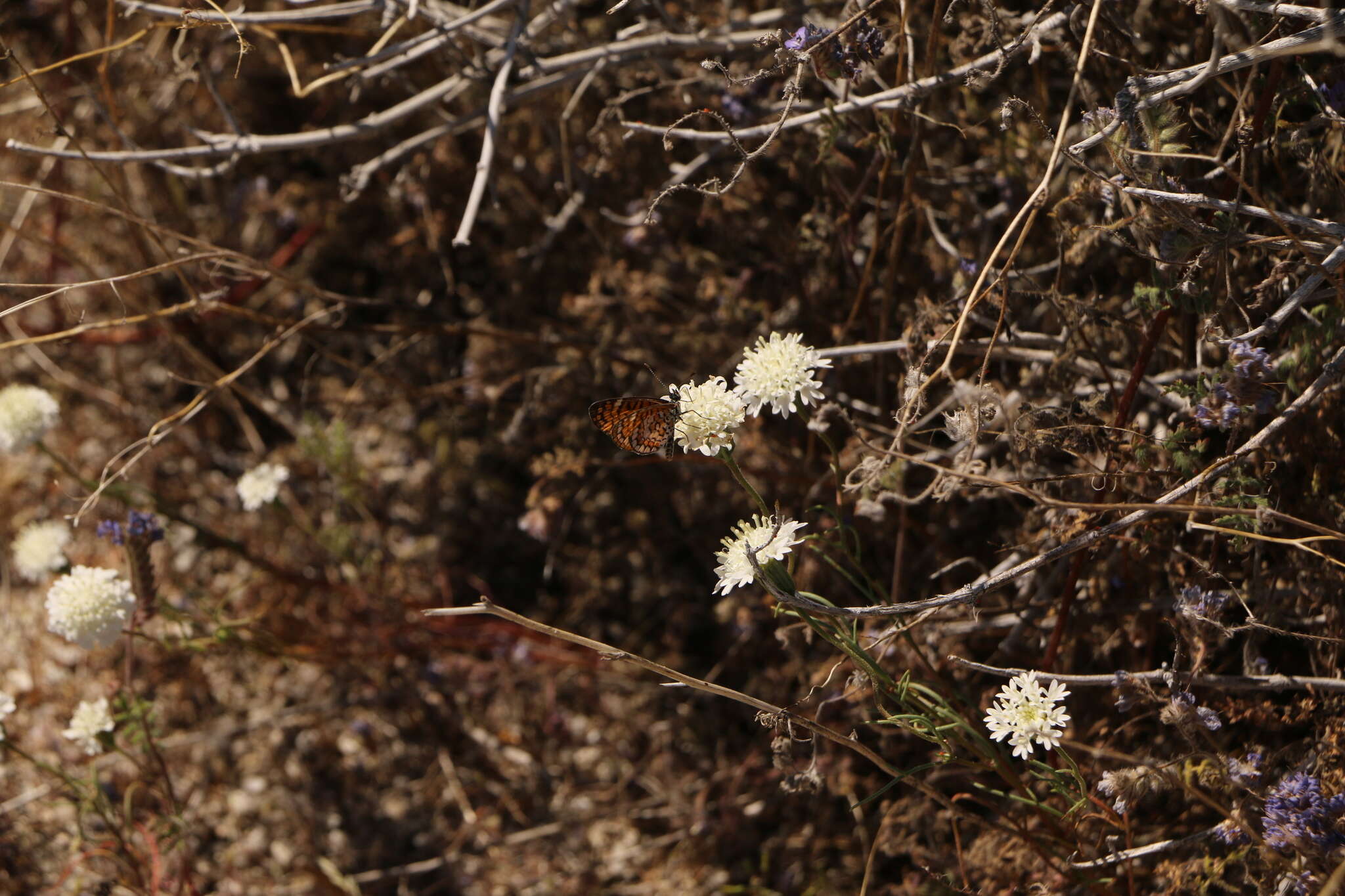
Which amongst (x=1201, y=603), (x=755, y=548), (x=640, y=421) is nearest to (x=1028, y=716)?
(x=1201, y=603)

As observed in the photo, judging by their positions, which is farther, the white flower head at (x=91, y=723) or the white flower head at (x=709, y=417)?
the white flower head at (x=91, y=723)

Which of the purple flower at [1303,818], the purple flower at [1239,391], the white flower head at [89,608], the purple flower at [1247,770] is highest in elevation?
the purple flower at [1239,391]

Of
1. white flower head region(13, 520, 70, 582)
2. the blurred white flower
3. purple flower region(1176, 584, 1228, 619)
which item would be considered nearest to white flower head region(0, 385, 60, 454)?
white flower head region(13, 520, 70, 582)

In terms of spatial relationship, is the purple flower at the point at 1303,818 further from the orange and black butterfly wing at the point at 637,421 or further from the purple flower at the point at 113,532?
the purple flower at the point at 113,532

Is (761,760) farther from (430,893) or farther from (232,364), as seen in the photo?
(232,364)

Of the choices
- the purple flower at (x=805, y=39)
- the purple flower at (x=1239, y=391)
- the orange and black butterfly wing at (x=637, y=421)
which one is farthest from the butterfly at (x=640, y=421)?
the purple flower at (x=1239, y=391)

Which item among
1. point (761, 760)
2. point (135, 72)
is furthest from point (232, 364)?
point (761, 760)

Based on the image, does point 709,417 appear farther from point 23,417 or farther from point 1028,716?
point 23,417
